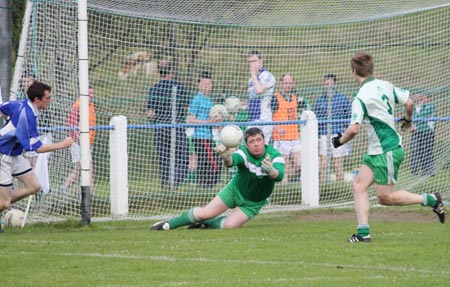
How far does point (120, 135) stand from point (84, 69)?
2076 mm

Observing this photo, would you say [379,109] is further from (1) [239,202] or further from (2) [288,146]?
(2) [288,146]

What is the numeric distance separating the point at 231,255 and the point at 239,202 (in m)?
2.80

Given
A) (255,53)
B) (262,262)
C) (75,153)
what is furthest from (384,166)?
(255,53)

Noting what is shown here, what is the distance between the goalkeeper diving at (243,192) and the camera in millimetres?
12328

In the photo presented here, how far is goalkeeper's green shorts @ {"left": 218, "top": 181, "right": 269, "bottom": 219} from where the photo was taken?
41.4 ft

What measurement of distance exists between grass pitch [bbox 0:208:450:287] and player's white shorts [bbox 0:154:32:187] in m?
0.64

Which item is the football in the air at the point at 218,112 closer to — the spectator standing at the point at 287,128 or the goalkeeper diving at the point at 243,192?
the spectator standing at the point at 287,128

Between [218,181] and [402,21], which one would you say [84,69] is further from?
[402,21]

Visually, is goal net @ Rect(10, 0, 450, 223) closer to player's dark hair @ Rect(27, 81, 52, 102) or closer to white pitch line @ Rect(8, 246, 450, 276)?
player's dark hair @ Rect(27, 81, 52, 102)

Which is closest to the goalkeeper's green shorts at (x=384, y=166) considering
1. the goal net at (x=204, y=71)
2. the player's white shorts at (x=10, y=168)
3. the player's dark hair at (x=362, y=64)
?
the player's dark hair at (x=362, y=64)

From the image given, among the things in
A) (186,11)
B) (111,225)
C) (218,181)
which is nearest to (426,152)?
(218,181)

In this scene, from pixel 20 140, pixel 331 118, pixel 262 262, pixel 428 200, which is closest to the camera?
pixel 262 262

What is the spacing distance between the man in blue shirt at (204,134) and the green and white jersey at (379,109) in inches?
217

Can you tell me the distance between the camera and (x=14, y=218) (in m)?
13.3
